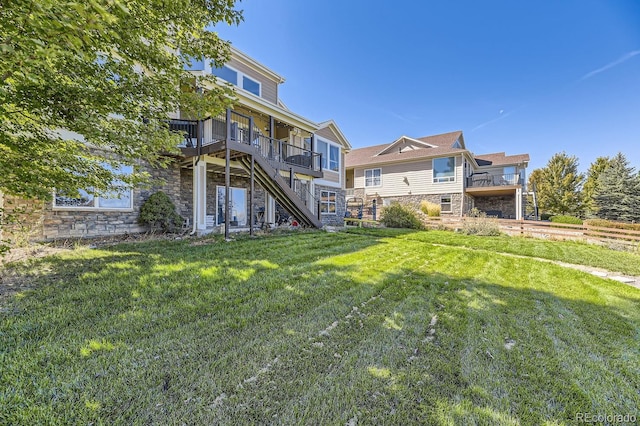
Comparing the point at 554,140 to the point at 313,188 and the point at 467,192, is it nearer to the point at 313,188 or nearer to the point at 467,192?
the point at 467,192

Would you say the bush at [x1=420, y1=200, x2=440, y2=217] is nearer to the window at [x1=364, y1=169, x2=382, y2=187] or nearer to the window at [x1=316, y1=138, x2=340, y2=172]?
the window at [x1=364, y1=169, x2=382, y2=187]

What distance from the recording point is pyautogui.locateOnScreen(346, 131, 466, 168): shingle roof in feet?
69.2

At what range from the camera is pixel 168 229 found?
934 cm

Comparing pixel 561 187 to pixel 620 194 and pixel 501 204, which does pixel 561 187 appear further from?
pixel 501 204

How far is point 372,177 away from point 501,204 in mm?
11478

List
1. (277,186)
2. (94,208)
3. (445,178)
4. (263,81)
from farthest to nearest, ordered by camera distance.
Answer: (445,178) < (263,81) < (277,186) < (94,208)

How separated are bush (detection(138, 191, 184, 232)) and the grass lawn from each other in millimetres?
4162

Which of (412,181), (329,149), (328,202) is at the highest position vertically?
(329,149)

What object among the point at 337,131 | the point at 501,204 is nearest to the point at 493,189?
the point at 501,204

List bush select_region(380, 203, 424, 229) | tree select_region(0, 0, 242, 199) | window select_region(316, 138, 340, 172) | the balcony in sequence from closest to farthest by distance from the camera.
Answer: tree select_region(0, 0, 242, 199) < the balcony < bush select_region(380, 203, 424, 229) < window select_region(316, 138, 340, 172)

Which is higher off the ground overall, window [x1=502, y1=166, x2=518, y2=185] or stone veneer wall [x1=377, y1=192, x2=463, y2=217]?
window [x1=502, y1=166, x2=518, y2=185]

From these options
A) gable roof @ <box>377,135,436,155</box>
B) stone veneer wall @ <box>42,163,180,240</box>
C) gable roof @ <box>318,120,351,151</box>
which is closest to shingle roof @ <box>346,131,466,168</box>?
gable roof @ <box>377,135,436,155</box>

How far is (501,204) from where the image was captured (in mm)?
23016

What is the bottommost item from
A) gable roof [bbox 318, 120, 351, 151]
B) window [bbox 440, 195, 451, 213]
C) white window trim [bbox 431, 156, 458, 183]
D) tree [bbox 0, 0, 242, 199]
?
window [bbox 440, 195, 451, 213]
